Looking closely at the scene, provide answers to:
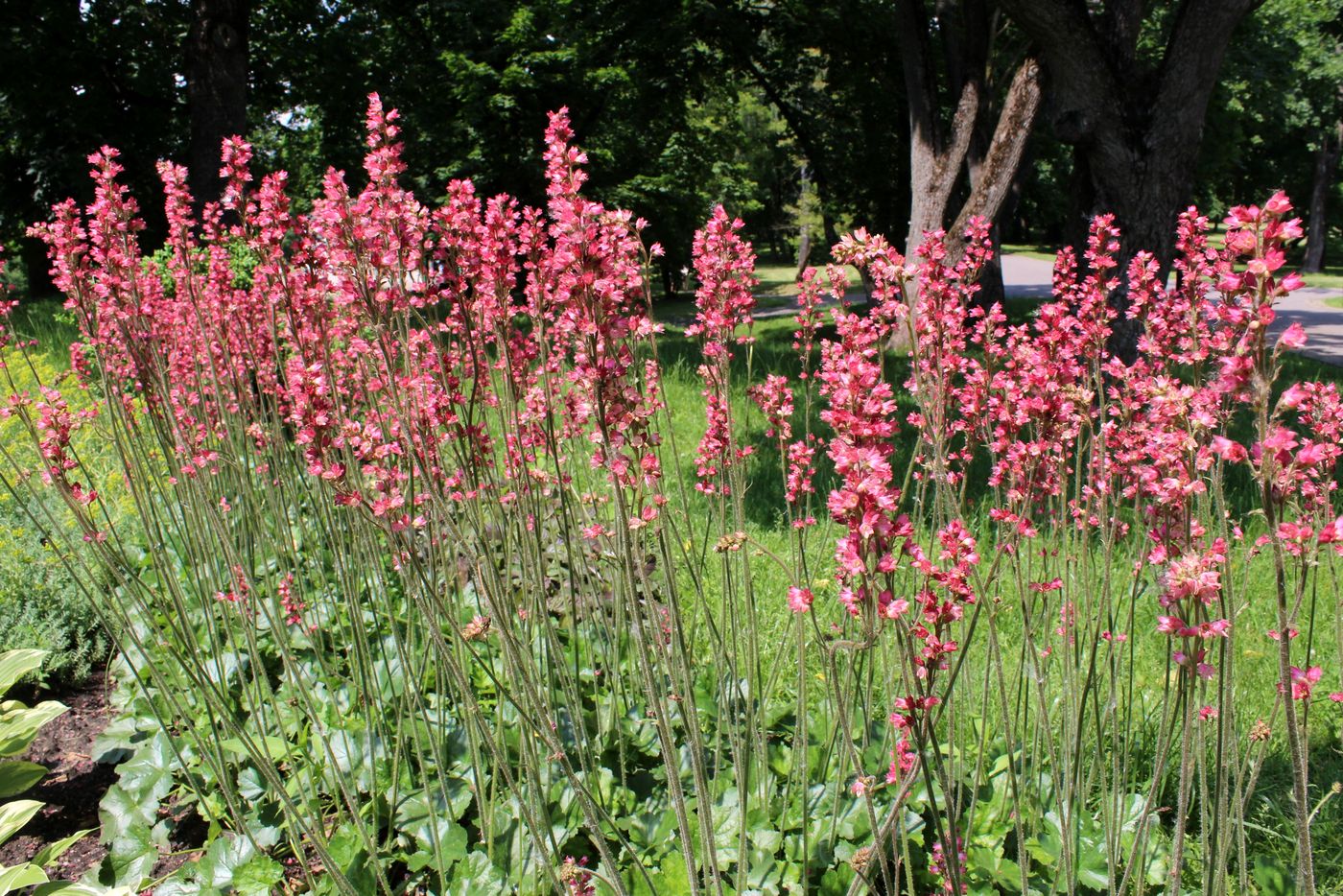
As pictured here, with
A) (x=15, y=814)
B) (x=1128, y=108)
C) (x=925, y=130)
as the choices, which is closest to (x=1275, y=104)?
(x=925, y=130)

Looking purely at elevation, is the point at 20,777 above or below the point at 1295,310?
below

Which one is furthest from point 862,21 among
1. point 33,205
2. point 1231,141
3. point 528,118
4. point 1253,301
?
point 33,205

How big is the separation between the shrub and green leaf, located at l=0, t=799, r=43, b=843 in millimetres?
279

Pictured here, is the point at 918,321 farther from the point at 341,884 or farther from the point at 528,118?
the point at 528,118

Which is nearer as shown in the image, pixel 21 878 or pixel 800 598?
pixel 800 598

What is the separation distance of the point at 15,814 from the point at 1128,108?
7409 millimetres

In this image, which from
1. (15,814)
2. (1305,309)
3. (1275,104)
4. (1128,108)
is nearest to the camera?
(15,814)

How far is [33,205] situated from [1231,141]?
26833 mm

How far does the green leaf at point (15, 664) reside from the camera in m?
3.20

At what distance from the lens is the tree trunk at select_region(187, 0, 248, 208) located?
10.3 meters

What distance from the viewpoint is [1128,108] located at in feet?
21.3

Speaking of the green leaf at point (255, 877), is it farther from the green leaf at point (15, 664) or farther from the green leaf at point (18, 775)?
the green leaf at point (15, 664)

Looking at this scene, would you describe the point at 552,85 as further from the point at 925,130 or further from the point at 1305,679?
the point at 1305,679

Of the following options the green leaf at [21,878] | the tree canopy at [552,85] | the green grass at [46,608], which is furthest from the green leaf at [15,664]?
the tree canopy at [552,85]
